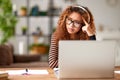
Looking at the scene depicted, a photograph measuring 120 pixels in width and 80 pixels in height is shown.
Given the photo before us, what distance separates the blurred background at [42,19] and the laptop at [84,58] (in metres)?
5.24

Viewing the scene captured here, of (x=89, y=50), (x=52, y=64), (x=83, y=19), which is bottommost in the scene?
(x=52, y=64)

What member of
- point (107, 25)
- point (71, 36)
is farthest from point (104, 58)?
point (107, 25)

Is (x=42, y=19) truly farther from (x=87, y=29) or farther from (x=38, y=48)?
(x=87, y=29)

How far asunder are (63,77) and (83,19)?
0.82m

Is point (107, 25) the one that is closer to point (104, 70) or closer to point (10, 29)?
point (10, 29)

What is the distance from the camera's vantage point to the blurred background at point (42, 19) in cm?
739

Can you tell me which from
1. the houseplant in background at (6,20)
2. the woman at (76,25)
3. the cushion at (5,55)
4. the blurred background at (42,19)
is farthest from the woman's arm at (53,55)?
the blurred background at (42,19)

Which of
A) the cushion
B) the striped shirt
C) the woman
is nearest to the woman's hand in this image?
the woman

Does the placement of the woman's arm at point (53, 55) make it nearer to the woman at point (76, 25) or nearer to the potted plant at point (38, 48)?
the woman at point (76, 25)

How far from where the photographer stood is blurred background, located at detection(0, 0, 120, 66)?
24.2ft

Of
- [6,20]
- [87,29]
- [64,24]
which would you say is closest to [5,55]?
[6,20]

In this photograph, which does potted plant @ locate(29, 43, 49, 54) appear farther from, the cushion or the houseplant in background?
the cushion

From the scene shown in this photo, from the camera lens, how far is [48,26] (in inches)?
297

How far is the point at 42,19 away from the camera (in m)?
7.56
